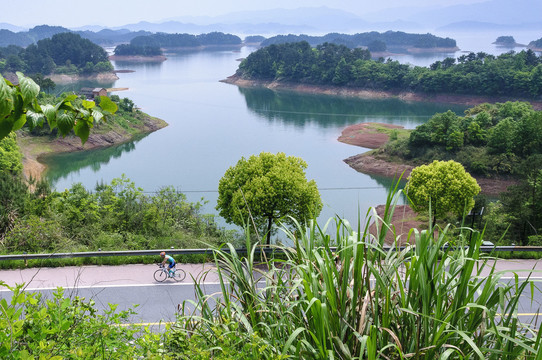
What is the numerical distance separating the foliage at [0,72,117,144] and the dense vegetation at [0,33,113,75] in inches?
2491

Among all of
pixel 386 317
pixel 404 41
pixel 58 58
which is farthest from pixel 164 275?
pixel 404 41

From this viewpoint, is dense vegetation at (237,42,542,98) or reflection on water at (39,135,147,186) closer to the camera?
reflection on water at (39,135,147,186)

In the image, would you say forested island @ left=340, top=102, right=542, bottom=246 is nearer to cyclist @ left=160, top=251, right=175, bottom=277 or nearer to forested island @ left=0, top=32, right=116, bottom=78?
cyclist @ left=160, top=251, right=175, bottom=277

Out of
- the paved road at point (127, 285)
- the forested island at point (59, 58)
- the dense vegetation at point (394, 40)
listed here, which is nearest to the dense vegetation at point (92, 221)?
the paved road at point (127, 285)

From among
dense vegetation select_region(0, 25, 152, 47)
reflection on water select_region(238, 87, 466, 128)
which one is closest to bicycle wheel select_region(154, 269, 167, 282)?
reflection on water select_region(238, 87, 466, 128)

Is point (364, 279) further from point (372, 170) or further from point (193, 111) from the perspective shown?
point (193, 111)

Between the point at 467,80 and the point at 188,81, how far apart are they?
30.8m

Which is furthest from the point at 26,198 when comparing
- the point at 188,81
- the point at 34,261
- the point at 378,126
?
the point at 188,81

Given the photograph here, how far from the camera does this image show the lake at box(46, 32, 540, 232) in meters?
24.3

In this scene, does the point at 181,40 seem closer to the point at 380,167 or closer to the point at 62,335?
the point at 380,167

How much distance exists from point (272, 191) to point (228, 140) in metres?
21.8

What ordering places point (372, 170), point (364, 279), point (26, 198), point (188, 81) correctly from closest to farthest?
point (364, 279) → point (26, 198) → point (372, 170) → point (188, 81)

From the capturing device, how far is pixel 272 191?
1150 centimetres

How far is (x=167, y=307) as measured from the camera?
25.2ft
